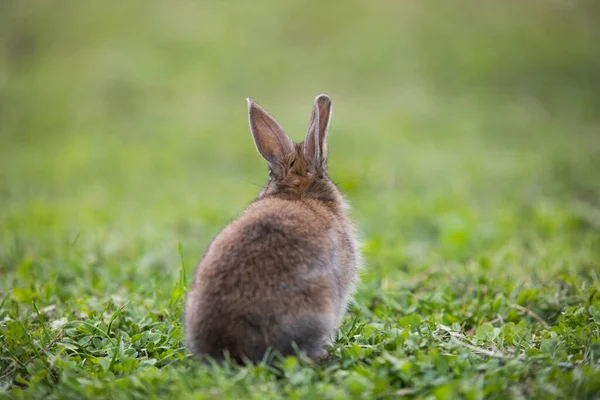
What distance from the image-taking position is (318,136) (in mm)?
4688

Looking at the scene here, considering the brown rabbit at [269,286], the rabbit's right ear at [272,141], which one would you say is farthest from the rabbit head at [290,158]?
the brown rabbit at [269,286]

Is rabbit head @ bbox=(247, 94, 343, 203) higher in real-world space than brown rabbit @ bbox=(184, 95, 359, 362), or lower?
higher

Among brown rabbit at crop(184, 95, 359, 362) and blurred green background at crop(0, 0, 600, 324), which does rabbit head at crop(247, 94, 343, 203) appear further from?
blurred green background at crop(0, 0, 600, 324)

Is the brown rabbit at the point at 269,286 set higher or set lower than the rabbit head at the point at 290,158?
lower

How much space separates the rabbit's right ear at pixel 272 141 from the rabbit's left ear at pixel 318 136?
146mm

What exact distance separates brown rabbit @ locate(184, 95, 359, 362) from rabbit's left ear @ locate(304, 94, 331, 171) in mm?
538

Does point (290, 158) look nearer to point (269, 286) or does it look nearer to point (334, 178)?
point (269, 286)

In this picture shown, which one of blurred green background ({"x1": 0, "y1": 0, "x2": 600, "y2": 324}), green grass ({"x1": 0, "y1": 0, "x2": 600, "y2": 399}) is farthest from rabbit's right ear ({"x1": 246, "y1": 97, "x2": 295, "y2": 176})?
blurred green background ({"x1": 0, "y1": 0, "x2": 600, "y2": 324})

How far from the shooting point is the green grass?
388cm

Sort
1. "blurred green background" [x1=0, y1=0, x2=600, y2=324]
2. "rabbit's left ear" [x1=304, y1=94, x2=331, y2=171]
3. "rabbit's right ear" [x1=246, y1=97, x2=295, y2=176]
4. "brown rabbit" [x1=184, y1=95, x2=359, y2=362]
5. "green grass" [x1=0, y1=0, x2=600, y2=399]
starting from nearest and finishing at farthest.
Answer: "brown rabbit" [x1=184, y1=95, x2=359, y2=362] < "green grass" [x1=0, y1=0, x2=600, y2=399] < "rabbit's left ear" [x1=304, y1=94, x2=331, y2=171] < "rabbit's right ear" [x1=246, y1=97, x2=295, y2=176] < "blurred green background" [x1=0, y1=0, x2=600, y2=324]

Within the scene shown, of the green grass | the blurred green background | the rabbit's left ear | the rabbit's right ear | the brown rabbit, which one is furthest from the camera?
the blurred green background

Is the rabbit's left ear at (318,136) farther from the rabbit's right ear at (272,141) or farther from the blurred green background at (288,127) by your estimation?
the blurred green background at (288,127)

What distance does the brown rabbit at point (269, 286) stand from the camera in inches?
143

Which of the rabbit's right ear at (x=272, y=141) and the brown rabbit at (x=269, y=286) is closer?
the brown rabbit at (x=269, y=286)
